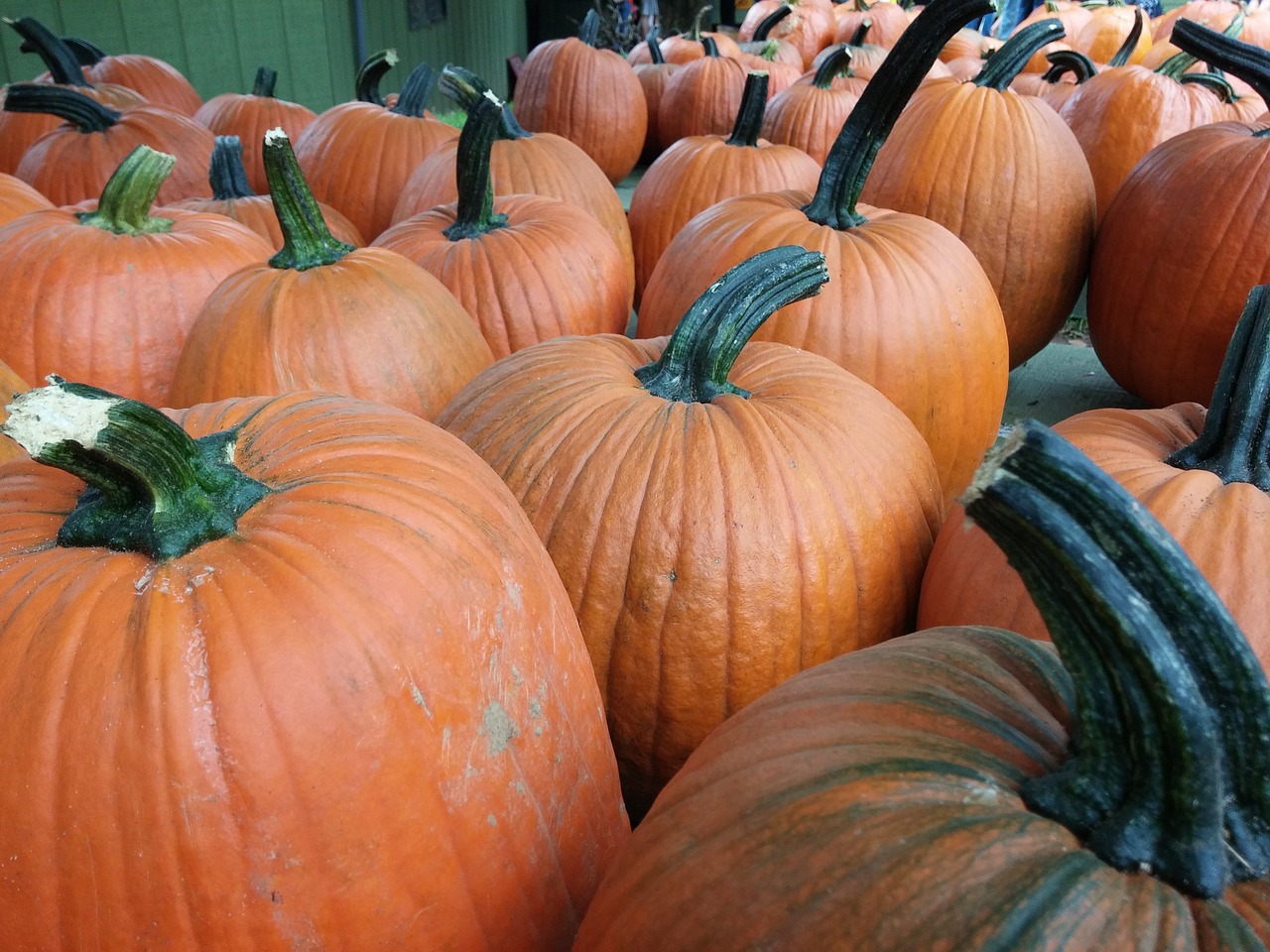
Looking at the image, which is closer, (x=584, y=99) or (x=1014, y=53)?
(x=1014, y=53)

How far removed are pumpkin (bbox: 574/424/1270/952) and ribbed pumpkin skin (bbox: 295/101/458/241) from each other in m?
3.14

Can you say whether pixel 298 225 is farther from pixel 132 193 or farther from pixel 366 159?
pixel 366 159

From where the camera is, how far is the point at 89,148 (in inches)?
119

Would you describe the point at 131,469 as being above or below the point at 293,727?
above

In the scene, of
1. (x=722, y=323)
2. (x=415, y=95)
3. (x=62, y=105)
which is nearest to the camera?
(x=722, y=323)

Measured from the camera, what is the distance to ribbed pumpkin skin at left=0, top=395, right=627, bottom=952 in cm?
81

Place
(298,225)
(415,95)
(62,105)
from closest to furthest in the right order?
(298,225) → (62,105) → (415,95)

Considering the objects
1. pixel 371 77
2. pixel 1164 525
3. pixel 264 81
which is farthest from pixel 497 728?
pixel 264 81

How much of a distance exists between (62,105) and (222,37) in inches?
130

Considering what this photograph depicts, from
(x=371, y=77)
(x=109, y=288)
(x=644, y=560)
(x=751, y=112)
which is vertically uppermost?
(x=371, y=77)

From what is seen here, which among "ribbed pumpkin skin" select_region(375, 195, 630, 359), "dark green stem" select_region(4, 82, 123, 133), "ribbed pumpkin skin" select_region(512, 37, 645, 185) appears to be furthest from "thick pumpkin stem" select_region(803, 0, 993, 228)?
"ribbed pumpkin skin" select_region(512, 37, 645, 185)

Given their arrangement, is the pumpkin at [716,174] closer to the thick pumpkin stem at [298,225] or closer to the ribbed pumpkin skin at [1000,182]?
the ribbed pumpkin skin at [1000,182]

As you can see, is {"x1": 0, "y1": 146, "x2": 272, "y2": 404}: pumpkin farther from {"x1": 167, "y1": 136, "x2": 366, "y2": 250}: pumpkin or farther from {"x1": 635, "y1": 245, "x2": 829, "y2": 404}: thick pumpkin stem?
{"x1": 635, "y1": 245, "x2": 829, "y2": 404}: thick pumpkin stem

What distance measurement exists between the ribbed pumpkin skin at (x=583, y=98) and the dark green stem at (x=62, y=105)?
8.13ft
